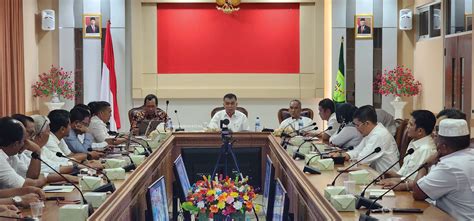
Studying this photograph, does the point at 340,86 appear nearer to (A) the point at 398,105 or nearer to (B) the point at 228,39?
(A) the point at 398,105

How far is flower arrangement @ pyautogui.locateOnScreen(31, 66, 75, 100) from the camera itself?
9812 millimetres

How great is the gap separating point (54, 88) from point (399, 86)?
16.1ft

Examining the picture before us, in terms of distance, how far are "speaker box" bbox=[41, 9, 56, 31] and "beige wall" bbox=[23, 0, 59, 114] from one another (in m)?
0.19

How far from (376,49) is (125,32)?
3.75 metres

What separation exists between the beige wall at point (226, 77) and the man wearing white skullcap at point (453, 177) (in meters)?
6.96

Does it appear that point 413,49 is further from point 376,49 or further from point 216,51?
point 216,51

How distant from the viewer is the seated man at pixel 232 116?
7944 millimetres

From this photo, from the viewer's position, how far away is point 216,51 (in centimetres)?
1048

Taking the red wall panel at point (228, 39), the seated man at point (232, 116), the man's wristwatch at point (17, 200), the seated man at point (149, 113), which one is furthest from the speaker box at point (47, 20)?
the man's wristwatch at point (17, 200)

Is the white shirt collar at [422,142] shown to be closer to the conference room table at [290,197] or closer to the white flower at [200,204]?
the conference room table at [290,197]

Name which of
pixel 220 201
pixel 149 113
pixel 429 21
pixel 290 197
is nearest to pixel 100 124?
pixel 149 113

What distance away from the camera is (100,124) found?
23.5ft

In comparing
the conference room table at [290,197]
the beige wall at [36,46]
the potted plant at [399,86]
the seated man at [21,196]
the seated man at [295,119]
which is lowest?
the conference room table at [290,197]

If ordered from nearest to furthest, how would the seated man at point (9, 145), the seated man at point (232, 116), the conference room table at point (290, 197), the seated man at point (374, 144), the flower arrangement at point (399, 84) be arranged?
the conference room table at point (290, 197) → the seated man at point (9, 145) → the seated man at point (374, 144) → the seated man at point (232, 116) → the flower arrangement at point (399, 84)
